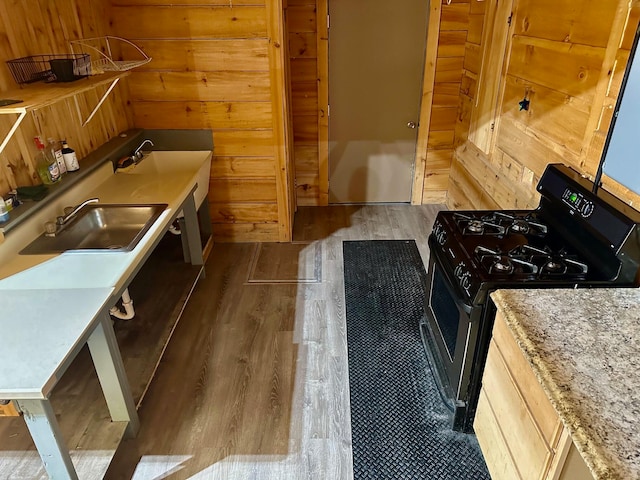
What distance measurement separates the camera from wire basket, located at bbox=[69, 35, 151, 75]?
254cm

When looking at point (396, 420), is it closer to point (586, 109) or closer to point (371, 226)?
point (586, 109)

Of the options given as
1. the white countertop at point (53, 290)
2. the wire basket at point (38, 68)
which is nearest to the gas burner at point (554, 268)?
the white countertop at point (53, 290)

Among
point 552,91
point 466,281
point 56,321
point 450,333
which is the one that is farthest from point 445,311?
point 56,321

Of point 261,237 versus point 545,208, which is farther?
point 261,237

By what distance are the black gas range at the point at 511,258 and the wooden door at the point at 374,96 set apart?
2.04 metres

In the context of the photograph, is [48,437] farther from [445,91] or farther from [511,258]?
[445,91]

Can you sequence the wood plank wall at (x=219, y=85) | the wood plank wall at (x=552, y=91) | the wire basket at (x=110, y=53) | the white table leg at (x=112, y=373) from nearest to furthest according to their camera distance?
the white table leg at (x=112, y=373), the wood plank wall at (x=552, y=91), the wire basket at (x=110, y=53), the wood plank wall at (x=219, y=85)

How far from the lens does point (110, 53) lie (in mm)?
2949

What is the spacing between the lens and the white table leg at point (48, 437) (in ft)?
4.52

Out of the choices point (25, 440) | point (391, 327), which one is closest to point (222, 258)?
point (391, 327)

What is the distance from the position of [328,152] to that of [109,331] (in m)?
2.80

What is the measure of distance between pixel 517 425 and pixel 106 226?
2101 millimetres

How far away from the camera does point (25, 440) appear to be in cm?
200

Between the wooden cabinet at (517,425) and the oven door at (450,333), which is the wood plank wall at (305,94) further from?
the wooden cabinet at (517,425)
